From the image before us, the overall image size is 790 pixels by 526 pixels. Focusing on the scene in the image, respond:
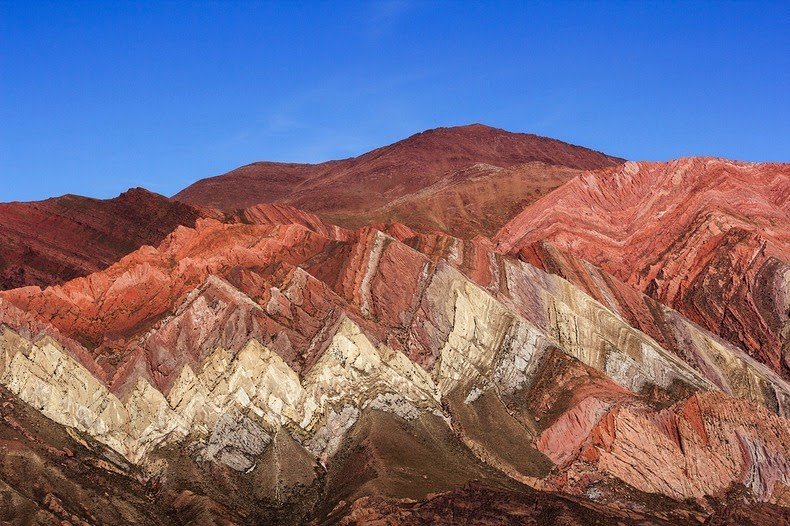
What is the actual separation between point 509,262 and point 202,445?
3711 cm

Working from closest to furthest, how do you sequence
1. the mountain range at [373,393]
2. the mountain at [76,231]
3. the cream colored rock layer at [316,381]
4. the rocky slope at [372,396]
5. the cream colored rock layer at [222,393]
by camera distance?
the mountain range at [373,393], the rocky slope at [372,396], the cream colored rock layer at [222,393], the cream colored rock layer at [316,381], the mountain at [76,231]

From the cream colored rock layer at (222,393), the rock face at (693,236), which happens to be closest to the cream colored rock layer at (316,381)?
the cream colored rock layer at (222,393)

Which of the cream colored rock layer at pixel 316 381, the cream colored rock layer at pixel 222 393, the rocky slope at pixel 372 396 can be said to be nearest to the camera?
the rocky slope at pixel 372 396

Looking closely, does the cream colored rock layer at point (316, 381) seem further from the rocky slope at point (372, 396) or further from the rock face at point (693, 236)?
the rock face at point (693, 236)

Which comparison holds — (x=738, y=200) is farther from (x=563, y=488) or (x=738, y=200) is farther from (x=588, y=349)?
(x=563, y=488)

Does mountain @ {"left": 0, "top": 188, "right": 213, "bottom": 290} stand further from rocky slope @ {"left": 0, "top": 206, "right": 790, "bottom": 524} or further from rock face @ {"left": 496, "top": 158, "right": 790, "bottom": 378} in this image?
rock face @ {"left": 496, "top": 158, "right": 790, "bottom": 378}

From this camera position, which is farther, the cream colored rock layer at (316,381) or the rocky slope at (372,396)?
the cream colored rock layer at (316,381)

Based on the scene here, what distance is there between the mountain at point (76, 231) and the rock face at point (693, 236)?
40313 mm

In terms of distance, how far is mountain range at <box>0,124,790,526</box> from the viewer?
76438 mm

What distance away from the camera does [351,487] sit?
251ft

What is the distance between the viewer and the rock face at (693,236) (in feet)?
403

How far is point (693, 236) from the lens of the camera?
134875 millimetres

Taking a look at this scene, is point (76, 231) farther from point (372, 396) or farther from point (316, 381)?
point (372, 396)

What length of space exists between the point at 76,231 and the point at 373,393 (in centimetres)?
6459
